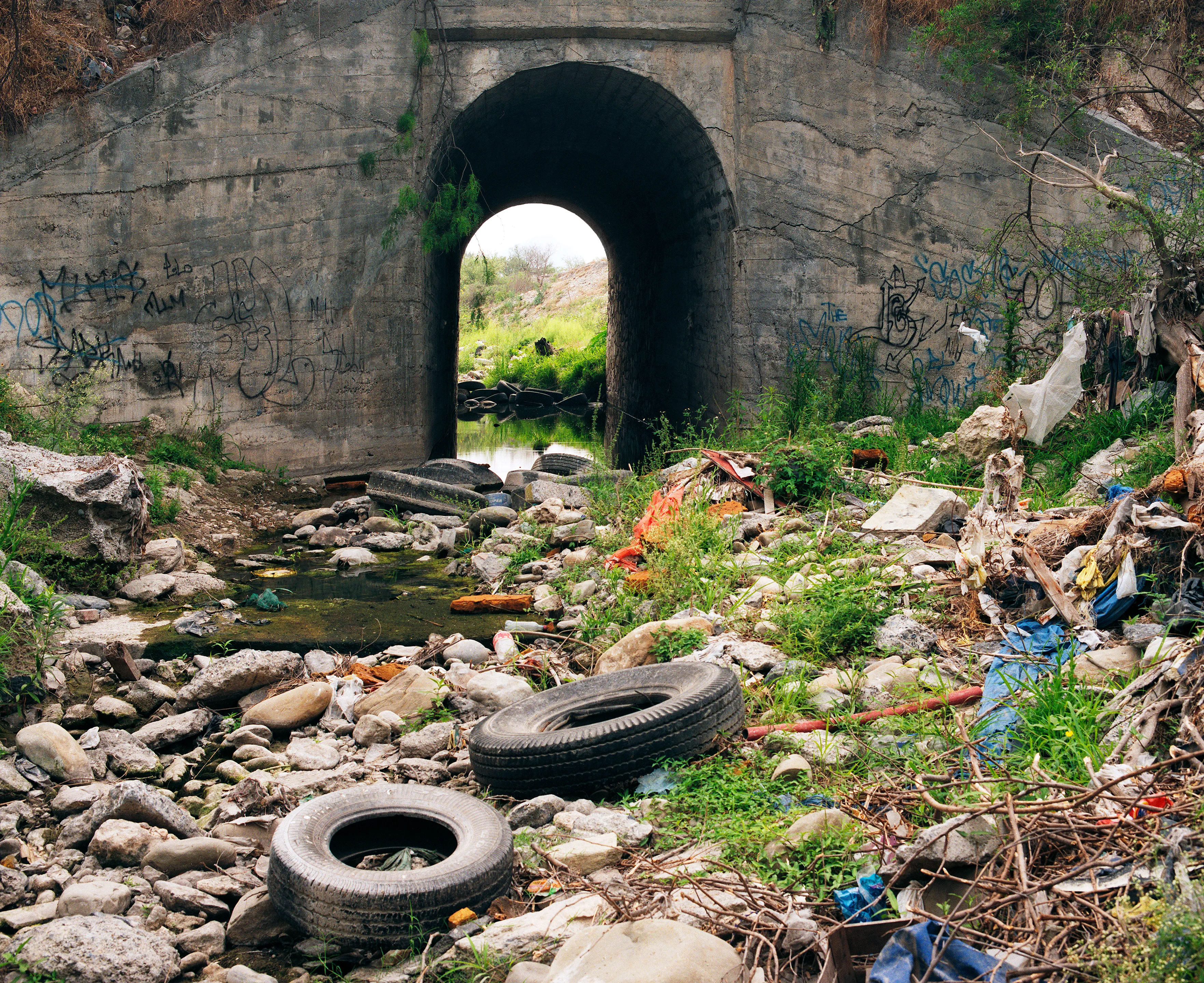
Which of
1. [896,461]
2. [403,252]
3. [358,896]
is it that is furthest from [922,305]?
[358,896]

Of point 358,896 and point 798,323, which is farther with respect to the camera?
point 798,323

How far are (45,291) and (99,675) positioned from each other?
5.38 m

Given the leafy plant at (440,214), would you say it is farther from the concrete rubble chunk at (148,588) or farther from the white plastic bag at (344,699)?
the white plastic bag at (344,699)

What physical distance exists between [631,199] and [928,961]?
42.4 feet

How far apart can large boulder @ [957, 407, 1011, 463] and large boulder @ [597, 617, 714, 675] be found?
120 inches

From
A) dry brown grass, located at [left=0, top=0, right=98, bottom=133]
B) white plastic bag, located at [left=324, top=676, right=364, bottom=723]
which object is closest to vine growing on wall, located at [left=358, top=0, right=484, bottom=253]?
dry brown grass, located at [left=0, top=0, right=98, bottom=133]

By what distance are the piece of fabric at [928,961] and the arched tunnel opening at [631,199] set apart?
8326 millimetres

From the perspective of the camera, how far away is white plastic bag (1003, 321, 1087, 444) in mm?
6492

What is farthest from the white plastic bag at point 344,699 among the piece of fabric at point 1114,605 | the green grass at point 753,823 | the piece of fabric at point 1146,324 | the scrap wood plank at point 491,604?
the piece of fabric at point 1146,324

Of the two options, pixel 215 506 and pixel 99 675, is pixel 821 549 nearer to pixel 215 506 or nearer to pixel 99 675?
pixel 99 675

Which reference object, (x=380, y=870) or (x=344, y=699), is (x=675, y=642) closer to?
(x=344, y=699)

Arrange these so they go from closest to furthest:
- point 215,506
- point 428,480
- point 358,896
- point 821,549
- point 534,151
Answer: point 358,896
point 821,549
point 215,506
point 428,480
point 534,151

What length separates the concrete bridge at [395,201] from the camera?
862 centimetres

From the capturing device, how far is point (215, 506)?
8258 mm
